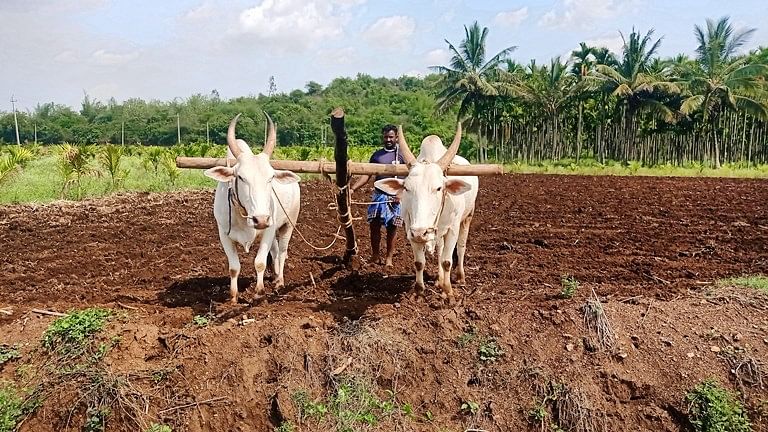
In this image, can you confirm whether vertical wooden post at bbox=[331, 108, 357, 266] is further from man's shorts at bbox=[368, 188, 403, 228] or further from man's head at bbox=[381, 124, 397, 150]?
man's head at bbox=[381, 124, 397, 150]

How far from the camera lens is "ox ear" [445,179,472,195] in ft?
18.9

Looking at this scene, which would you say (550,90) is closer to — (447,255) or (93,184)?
(93,184)

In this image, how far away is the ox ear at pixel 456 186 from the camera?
5.77 metres

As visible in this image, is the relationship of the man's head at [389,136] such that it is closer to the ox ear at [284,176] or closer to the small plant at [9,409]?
the ox ear at [284,176]

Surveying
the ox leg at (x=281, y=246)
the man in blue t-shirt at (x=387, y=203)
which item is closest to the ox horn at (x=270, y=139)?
the ox leg at (x=281, y=246)

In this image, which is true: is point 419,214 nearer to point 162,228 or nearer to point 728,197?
point 162,228

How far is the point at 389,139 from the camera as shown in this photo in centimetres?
779

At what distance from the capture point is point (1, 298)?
6906 millimetres

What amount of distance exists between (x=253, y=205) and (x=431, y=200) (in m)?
1.61

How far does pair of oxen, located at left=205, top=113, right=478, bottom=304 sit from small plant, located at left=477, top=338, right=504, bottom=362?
2.83 ft

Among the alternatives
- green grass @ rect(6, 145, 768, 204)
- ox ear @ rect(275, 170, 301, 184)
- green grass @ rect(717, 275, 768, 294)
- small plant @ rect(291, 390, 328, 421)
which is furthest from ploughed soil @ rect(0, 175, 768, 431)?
green grass @ rect(6, 145, 768, 204)

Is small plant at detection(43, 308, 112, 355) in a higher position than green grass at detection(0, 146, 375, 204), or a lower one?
lower

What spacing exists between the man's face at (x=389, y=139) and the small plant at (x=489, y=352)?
3.35 m

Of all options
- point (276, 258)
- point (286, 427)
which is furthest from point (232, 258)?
point (286, 427)
